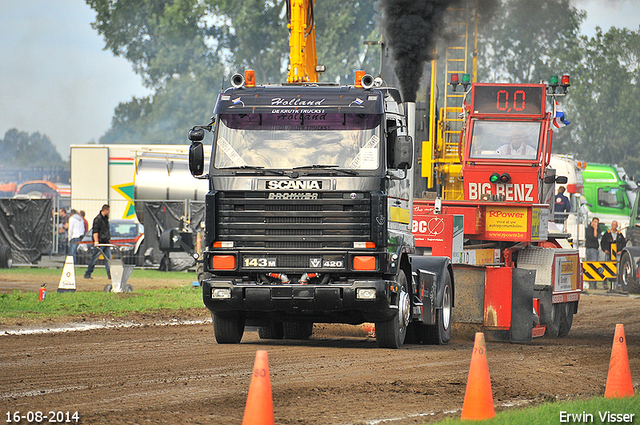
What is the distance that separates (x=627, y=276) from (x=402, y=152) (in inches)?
658

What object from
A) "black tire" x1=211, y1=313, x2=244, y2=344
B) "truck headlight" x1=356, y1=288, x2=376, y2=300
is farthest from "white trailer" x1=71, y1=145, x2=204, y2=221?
"truck headlight" x1=356, y1=288, x2=376, y2=300

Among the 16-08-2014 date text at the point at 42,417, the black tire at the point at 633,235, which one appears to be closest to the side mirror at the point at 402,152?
the 16-08-2014 date text at the point at 42,417

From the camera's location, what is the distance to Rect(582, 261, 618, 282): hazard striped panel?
1031 inches

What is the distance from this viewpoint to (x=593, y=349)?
12797 mm

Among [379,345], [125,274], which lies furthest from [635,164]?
[379,345]

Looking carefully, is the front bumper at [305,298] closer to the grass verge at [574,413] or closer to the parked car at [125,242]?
the grass verge at [574,413]

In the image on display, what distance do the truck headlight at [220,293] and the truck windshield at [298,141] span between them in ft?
5.14

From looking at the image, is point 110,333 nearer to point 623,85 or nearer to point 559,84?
point 559,84

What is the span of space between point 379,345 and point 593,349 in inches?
126

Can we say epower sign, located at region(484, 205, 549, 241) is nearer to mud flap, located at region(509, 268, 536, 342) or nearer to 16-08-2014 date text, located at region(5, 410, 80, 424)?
mud flap, located at region(509, 268, 536, 342)

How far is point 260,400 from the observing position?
5961 millimetres

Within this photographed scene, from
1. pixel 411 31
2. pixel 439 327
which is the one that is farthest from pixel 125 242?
pixel 439 327

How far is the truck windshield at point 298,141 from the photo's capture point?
36.9 feet

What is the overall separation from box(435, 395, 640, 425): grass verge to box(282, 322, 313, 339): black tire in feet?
21.1
